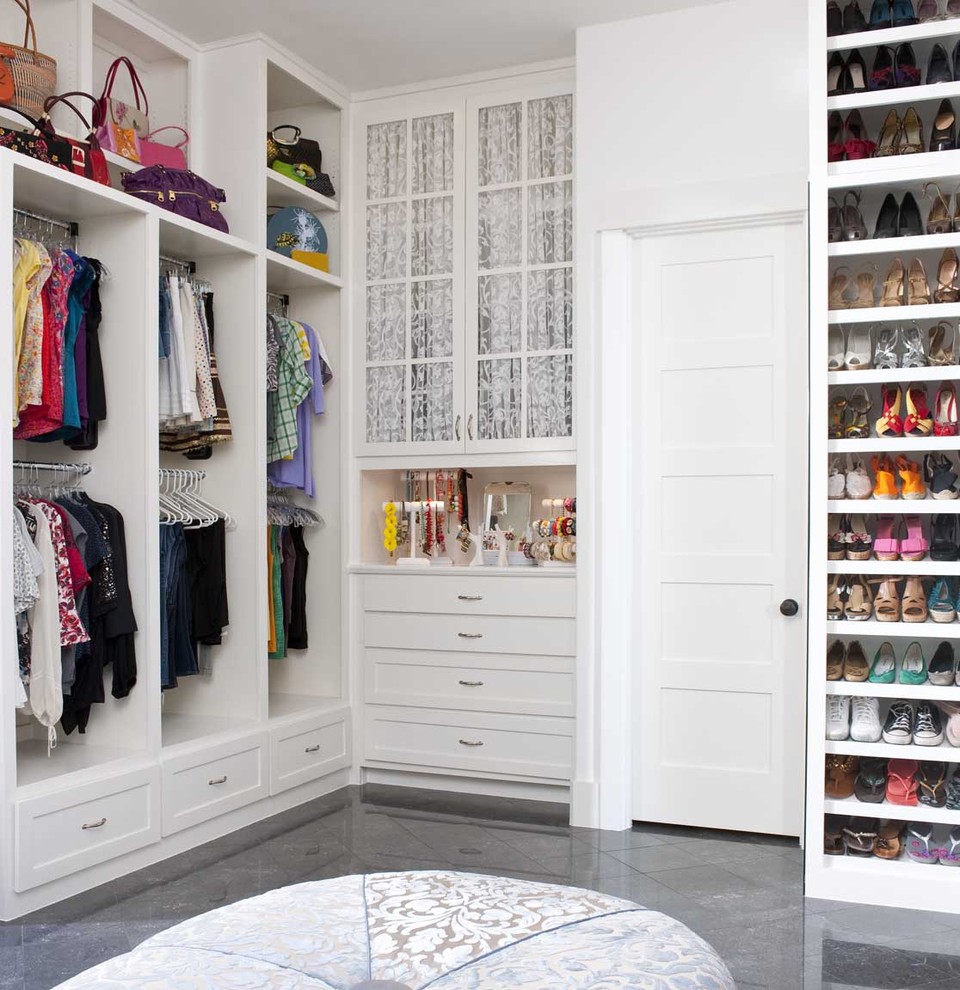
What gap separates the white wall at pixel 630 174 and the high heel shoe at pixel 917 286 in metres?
0.58


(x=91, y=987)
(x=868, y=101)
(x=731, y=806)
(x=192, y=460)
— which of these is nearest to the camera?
(x=91, y=987)

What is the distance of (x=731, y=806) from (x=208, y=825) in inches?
74.7

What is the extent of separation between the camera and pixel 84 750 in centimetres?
362

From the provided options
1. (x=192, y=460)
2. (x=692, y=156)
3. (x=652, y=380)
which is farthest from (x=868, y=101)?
(x=192, y=460)

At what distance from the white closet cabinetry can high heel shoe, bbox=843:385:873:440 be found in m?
1.19

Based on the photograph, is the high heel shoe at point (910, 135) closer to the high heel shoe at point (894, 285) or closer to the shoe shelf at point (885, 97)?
the shoe shelf at point (885, 97)

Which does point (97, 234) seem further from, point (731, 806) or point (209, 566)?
point (731, 806)

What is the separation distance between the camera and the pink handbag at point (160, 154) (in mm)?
4043

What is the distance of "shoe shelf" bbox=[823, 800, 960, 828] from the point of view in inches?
126

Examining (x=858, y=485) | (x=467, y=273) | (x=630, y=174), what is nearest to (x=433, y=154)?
(x=467, y=273)

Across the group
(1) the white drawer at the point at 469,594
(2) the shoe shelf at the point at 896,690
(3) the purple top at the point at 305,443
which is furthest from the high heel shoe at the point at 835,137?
(3) the purple top at the point at 305,443

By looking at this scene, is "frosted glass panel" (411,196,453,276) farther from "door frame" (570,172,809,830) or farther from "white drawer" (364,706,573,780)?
"white drawer" (364,706,573,780)

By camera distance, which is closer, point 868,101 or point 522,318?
point 868,101

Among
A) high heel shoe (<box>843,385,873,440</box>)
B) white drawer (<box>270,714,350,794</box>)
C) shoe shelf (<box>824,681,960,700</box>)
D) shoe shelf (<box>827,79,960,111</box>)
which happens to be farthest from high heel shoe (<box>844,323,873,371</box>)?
white drawer (<box>270,714,350,794</box>)
